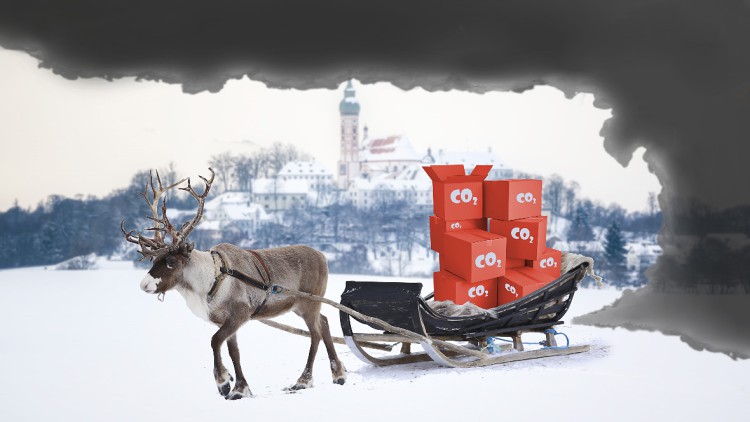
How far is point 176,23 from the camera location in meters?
6.81

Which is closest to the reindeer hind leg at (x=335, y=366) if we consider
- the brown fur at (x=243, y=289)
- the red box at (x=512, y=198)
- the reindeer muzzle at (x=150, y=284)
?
the brown fur at (x=243, y=289)

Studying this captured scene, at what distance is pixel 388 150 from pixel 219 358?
4909 mm

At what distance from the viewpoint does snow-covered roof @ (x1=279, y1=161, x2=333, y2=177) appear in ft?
24.2

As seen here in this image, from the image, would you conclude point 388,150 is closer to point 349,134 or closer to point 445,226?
point 349,134

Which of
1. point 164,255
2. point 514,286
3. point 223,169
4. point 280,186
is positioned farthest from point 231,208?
point 164,255

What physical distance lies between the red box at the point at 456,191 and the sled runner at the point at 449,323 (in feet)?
1.97

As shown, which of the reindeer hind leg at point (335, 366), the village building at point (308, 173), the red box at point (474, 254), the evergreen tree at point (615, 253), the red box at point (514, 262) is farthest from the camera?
the village building at point (308, 173)

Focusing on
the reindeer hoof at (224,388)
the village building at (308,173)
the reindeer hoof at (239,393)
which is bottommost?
the reindeer hoof at (239,393)

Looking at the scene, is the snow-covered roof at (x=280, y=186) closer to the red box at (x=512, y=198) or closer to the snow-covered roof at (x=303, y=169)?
the snow-covered roof at (x=303, y=169)

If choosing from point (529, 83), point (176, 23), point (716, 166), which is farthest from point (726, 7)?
point (176, 23)

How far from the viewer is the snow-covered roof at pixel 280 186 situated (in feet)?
24.0

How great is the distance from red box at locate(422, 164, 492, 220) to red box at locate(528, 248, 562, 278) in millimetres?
430

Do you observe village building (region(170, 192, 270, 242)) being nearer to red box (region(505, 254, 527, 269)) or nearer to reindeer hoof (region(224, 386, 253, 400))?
red box (region(505, 254, 527, 269))

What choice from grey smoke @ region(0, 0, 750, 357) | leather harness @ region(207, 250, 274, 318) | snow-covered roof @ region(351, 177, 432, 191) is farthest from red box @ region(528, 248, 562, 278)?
snow-covered roof @ region(351, 177, 432, 191)
